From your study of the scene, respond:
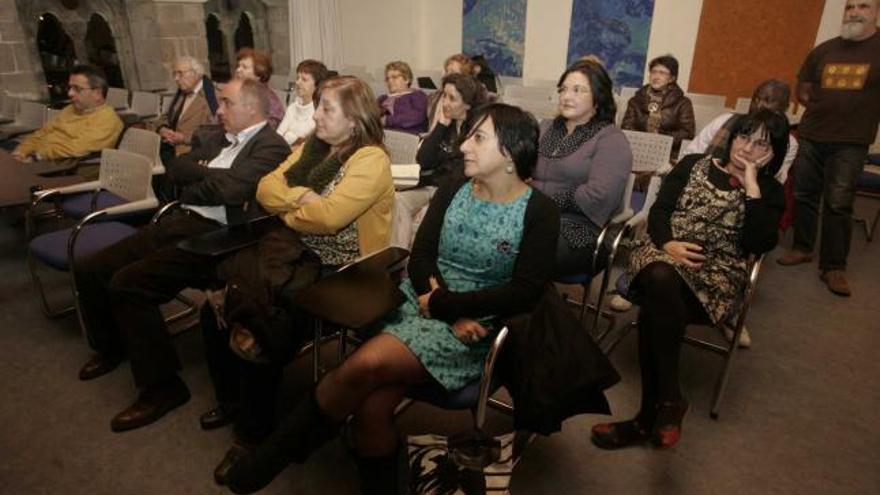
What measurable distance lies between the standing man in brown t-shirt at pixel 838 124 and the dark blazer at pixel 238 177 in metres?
3.07

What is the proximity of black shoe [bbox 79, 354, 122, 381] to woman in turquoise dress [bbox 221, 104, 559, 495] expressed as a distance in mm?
997

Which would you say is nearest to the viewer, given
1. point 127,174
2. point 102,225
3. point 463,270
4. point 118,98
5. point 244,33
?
point 463,270

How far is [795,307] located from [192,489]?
125 inches

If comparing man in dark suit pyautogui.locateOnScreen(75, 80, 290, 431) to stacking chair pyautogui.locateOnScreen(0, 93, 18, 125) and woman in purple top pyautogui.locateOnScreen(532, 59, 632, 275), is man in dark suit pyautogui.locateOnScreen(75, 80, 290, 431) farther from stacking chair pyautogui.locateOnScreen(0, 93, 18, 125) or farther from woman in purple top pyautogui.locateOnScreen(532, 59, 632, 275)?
stacking chair pyautogui.locateOnScreen(0, 93, 18, 125)

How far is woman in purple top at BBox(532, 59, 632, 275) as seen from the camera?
2420 millimetres

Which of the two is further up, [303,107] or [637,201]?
[303,107]

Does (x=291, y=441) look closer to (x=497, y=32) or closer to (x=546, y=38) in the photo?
(x=546, y=38)

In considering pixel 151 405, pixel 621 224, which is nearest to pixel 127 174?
pixel 151 405

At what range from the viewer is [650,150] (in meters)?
3.54

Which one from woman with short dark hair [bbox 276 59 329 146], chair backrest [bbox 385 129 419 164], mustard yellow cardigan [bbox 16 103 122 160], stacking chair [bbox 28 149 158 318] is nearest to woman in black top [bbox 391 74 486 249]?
chair backrest [bbox 385 129 419 164]

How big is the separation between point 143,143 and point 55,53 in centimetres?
352

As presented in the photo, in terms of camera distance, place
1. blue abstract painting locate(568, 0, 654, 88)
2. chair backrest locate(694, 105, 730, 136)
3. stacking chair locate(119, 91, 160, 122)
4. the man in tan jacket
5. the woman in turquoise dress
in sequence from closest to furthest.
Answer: the woman in turquoise dress < the man in tan jacket < chair backrest locate(694, 105, 730, 136) < stacking chair locate(119, 91, 160, 122) < blue abstract painting locate(568, 0, 654, 88)

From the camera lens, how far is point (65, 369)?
2.50 meters

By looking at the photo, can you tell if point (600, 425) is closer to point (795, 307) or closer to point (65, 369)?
point (795, 307)
